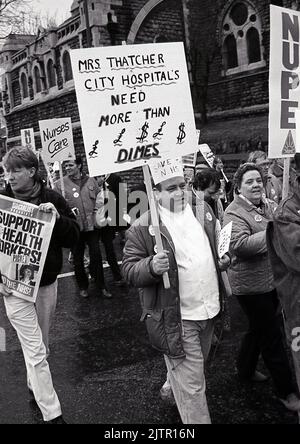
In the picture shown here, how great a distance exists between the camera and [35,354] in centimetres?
337

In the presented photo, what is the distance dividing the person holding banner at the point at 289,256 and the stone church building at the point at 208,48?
45.5 ft

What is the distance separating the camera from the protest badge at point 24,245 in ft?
11.2

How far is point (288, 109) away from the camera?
3.81 metres

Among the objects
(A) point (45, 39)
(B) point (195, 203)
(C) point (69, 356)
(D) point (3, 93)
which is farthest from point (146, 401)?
(D) point (3, 93)

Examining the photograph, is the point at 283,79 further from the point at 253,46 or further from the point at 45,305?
the point at 253,46

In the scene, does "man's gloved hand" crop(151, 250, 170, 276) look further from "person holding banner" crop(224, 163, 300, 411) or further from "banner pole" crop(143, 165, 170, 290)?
"person holding banner" crop(224, 163, 300, 411)

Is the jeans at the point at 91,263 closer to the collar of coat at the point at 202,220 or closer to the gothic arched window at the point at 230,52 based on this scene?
the collar of coat at the point at 202,220

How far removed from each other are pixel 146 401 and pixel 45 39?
2326 cm

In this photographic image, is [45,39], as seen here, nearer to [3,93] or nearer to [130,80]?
[3,93]

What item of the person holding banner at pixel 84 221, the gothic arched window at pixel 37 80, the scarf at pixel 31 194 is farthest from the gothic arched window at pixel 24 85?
the scarf at pixel 31 194

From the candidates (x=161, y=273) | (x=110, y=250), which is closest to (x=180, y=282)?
(x=161, y=273)

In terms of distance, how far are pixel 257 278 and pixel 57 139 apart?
6.41m

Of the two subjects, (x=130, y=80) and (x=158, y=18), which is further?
(x=158, y=18)

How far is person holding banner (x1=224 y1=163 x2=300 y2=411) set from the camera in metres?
3.47
